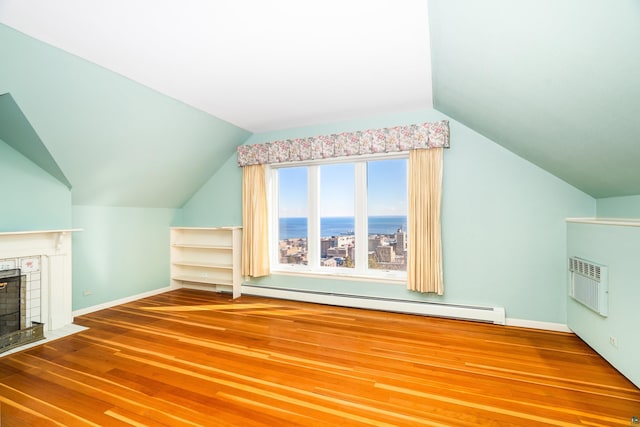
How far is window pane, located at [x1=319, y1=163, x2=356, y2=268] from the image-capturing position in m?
4.28

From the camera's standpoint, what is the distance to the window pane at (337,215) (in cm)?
428

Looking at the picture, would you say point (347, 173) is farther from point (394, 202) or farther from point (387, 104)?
point (387, 104)

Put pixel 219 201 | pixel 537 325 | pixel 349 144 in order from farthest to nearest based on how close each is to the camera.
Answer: pixel 219 201 < pixel 349 144 < pixel 537 325

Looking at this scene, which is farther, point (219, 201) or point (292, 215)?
point (219, 201)

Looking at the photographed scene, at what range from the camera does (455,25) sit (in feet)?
6.20

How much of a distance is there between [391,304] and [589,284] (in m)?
1.95

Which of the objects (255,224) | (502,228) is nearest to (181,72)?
(255,224)

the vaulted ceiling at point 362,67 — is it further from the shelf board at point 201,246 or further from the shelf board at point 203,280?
the shelf board at point 203,280

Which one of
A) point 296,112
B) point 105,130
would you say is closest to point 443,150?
point 296,112

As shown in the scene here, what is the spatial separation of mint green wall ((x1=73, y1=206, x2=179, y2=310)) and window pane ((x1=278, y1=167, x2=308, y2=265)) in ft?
6.54

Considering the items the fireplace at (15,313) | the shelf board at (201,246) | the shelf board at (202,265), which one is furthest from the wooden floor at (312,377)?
the shelf board at (201,246)

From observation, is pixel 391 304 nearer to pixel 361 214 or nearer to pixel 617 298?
pixel 361 214

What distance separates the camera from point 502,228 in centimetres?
343

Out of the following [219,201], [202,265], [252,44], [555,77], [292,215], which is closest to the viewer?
[555,77]
